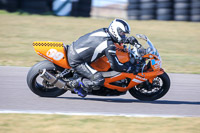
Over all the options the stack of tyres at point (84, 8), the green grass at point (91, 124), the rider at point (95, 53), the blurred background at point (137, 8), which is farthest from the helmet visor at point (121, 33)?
the stack of tyres at point (84, 8)

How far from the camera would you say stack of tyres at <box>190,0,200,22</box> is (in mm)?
15711

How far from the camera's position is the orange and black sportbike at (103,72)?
18.9 ft

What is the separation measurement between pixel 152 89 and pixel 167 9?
10958 mm

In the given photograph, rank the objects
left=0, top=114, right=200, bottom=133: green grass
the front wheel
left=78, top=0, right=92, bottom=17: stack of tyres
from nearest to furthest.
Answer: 1. left=0, top=114, right=200, bottom=133: green grass
2. the front wheel
3. left=78, top=0, right=92, bottom=17: stack of tyres

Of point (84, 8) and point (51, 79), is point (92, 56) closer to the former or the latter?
point (51, 79)

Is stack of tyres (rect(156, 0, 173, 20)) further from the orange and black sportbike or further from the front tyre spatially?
the front tyre

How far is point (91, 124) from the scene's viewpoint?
15.1 feet

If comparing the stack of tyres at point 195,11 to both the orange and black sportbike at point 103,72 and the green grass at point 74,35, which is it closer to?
the green grass at point 74,35

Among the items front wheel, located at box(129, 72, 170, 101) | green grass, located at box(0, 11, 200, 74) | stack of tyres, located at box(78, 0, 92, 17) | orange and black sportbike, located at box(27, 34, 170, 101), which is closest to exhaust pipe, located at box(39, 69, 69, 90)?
orange and black sportbike, located at box(27, 34, 170, 101)

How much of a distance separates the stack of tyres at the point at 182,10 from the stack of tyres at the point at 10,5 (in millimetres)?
7681

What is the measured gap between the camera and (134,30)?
1575 cm

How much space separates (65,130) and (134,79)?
1.93m

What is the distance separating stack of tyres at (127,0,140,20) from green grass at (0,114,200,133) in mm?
12547

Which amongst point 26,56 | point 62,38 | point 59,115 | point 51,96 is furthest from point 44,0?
point 59,115
